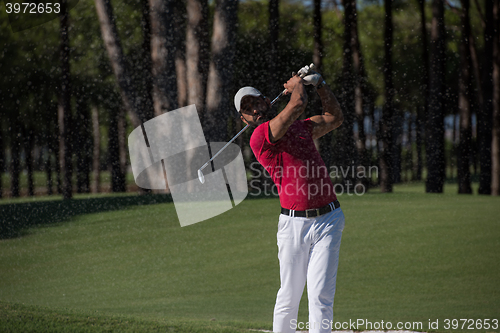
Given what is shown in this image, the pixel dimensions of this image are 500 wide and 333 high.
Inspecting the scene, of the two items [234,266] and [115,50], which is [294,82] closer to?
[234,266]

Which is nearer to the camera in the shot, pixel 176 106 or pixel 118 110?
pixel 176 106

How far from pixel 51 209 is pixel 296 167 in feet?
34.1

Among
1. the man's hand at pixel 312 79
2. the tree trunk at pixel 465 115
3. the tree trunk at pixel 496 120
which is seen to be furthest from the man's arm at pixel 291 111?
the tree trunk at pixel 465 115

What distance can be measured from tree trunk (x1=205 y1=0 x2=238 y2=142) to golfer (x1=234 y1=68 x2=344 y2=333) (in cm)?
1122

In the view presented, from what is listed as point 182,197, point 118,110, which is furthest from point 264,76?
point 182,197

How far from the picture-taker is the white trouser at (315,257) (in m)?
Result: 3.62

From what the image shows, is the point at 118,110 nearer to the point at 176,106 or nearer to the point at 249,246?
the point at 176,106

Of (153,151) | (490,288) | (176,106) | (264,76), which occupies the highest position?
(264,76)

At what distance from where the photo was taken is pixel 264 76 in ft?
76.5

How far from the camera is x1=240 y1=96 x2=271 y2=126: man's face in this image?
3.77m

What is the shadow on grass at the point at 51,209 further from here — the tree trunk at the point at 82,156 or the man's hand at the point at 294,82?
the tree trunk at the point at 82,156

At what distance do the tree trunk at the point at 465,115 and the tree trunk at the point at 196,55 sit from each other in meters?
9.09

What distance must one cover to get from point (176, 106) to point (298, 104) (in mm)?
12878

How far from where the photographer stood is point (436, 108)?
17.1m
